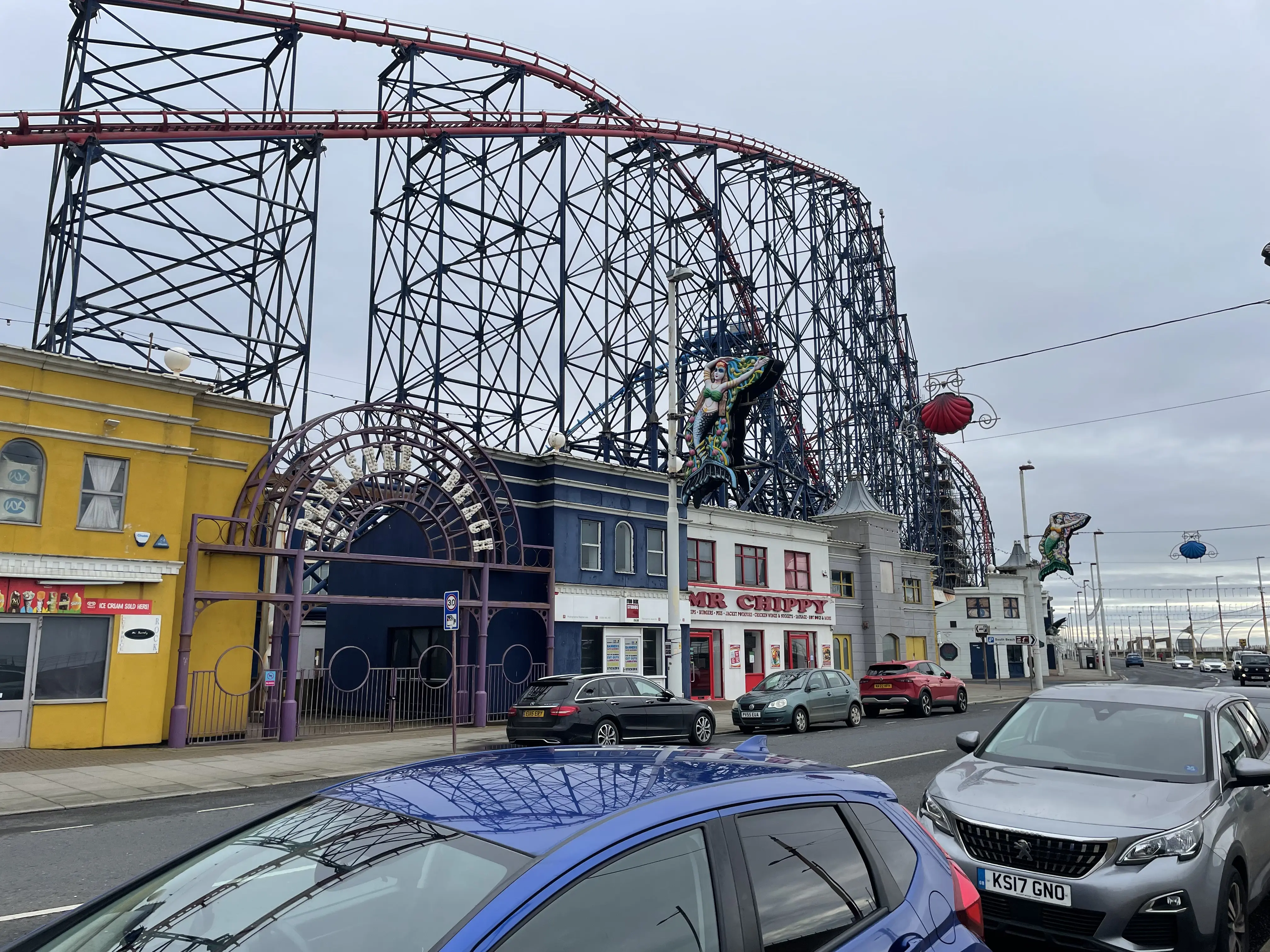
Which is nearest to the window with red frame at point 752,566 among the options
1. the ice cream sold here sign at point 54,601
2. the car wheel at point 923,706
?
the car wheel at point 923,706

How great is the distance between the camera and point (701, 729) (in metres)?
18.0

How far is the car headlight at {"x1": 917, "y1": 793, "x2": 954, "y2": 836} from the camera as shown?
18.9ft

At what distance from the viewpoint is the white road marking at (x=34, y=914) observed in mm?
6332

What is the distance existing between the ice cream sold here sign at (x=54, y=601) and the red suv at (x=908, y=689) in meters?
17.2

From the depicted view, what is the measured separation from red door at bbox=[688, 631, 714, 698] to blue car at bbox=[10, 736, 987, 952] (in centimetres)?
2742

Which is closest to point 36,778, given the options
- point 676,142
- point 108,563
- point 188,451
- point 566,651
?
point 108,563

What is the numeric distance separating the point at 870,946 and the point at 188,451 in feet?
61.1

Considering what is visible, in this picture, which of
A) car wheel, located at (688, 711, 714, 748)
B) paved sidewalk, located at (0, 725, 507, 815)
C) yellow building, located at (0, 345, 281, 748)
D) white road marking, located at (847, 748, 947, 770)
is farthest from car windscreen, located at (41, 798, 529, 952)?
yellow building, located at (0, 345, 281, 748)

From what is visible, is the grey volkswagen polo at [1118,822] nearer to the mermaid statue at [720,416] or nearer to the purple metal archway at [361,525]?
the purple metal archway at [361,525]

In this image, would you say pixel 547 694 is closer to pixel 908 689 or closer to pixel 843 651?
pixel 908 689

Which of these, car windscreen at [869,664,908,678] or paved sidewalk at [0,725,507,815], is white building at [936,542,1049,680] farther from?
paved sidewalk at [0,725,507,815]

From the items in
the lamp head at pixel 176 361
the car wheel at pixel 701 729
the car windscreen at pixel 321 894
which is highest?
the lamp head at pixel 176 361

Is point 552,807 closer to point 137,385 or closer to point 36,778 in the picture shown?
point 36,778

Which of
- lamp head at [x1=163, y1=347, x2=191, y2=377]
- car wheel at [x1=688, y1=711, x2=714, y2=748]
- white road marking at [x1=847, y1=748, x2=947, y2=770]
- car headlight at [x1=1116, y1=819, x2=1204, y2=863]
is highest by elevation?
lamp head at [x1=163, y1=347, x2=191, y2=377]
